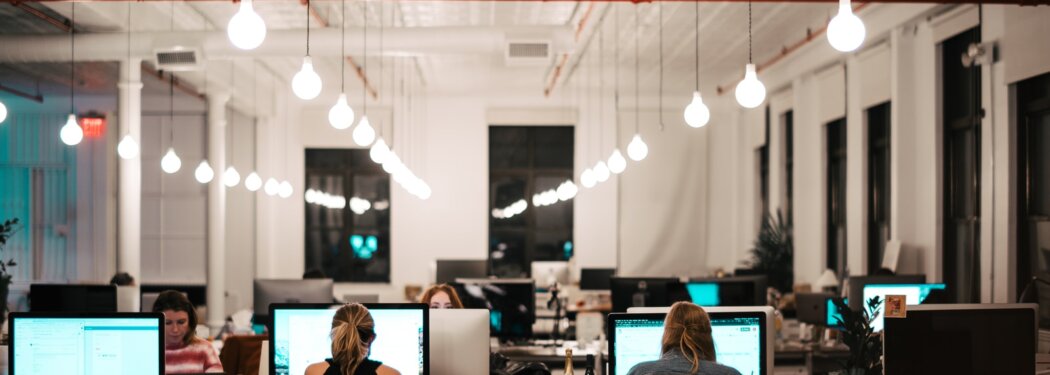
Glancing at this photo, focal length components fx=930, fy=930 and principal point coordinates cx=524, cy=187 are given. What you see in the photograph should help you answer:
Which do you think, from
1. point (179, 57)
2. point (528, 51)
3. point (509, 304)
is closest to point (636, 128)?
point (528, 51)

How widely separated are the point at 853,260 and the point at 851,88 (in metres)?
1.90

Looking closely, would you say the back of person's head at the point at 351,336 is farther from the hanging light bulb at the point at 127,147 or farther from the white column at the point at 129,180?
the white column at the point at 129,180

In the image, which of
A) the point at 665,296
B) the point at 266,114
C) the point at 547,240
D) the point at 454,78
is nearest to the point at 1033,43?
the point at 665,296

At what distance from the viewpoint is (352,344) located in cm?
363

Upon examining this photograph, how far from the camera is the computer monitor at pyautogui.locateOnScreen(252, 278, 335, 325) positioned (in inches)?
269

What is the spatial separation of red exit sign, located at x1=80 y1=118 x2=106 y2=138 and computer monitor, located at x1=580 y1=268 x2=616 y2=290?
699 cm

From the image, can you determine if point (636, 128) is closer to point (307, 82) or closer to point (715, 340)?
point (307, 82)

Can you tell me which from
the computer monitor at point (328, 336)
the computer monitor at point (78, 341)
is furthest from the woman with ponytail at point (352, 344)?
the computer monitor at point (78, 341)

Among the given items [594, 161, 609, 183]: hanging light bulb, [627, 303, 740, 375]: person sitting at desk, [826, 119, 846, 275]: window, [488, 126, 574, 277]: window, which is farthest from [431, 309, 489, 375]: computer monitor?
[488, 126, 574, 277]: window

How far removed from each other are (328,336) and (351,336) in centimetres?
27

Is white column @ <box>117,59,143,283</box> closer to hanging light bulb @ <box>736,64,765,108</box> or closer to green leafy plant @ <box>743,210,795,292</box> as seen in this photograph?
hanging light bulb @ <box>736,64,765,108</box>

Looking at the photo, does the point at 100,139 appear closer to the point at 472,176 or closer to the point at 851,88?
the point at 472,176

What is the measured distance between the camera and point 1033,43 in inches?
263

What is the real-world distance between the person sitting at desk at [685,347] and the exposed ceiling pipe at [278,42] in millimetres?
5056
